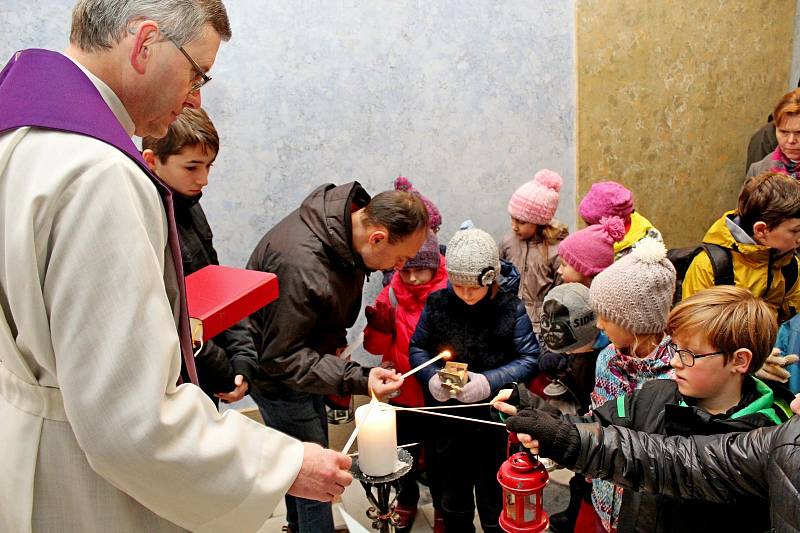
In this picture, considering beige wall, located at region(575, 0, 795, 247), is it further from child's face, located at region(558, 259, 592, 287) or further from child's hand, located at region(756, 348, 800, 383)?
child's hand, located at region(756, 348, 800, 383)

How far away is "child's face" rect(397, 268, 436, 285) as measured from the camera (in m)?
3.39

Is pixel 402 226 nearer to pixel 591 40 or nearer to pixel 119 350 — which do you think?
pixel 119 350

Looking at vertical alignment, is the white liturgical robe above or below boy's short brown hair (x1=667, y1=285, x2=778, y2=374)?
above

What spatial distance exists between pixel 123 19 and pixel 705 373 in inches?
66.7

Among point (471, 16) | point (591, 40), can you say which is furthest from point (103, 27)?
point (591, 40)

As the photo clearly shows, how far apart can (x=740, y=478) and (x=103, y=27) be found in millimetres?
1762

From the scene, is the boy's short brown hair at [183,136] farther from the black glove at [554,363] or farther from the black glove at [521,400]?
the black glove at [554,363]

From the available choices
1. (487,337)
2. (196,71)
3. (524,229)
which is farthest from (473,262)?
(196,71)

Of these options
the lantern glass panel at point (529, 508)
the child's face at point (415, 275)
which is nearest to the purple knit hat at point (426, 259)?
the child's face at point (415, 275)

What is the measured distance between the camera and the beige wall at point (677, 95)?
484 centimetres

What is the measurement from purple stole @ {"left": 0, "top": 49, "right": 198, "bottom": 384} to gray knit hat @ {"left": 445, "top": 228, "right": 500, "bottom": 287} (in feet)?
5.48

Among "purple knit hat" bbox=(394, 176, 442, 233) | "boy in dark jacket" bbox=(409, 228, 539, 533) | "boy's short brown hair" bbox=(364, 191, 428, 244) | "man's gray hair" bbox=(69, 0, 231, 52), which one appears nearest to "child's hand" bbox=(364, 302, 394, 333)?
"boy in dark jacket" bbox=(409, 228, 539, 533)

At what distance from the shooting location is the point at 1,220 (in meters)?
1.21

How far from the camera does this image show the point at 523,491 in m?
1.72
